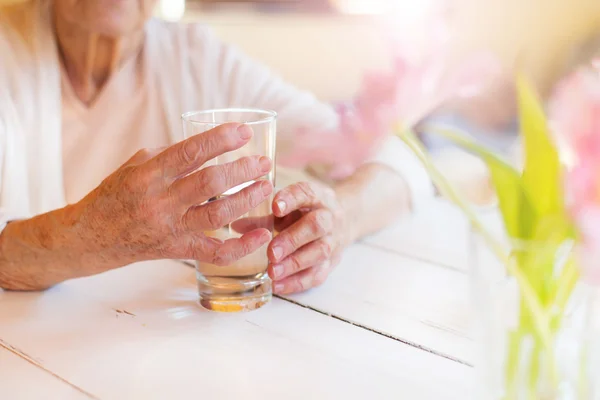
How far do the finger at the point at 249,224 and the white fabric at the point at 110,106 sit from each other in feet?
1.43

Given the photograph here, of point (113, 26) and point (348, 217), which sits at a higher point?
point (113, 26)

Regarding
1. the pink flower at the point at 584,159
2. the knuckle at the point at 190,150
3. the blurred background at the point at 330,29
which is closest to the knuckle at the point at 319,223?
the knuckle at the point at 190,150

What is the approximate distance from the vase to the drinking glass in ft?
1.04

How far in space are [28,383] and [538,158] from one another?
49 cm

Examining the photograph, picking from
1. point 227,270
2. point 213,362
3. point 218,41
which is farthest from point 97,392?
point 218,41

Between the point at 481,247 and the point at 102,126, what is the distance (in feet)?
3.32

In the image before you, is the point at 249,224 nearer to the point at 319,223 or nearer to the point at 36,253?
the point at 319,223

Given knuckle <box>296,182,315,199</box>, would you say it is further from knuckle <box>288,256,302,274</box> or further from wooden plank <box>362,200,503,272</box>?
wooden plank <box>362,200,503,272</box>

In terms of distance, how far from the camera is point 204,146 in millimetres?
663

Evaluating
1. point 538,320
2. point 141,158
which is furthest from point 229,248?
point 538,320

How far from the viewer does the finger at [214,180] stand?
2.20 feet

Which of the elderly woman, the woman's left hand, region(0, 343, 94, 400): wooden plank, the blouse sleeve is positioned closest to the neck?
the elderly woman

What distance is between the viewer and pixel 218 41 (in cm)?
147

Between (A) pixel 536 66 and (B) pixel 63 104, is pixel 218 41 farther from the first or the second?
(A) pixel 536 66
